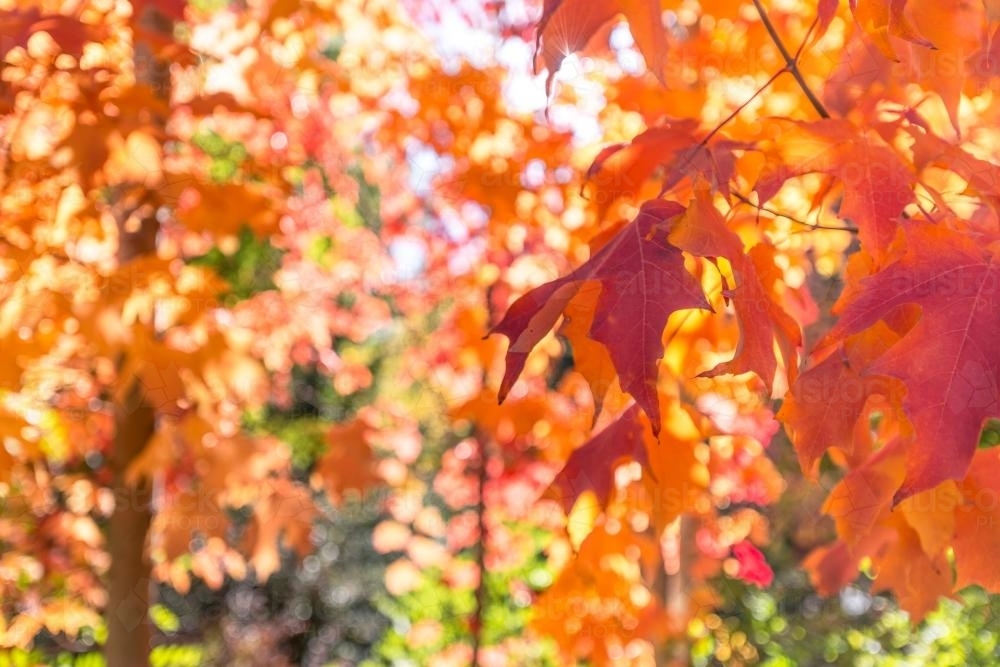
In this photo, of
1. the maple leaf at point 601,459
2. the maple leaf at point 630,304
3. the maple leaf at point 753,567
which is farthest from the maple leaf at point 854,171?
the maple leaf at point 753,567

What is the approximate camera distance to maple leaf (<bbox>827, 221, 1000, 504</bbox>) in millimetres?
903

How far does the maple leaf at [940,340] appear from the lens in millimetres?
903

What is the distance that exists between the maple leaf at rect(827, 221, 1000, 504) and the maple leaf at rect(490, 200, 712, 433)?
17cm

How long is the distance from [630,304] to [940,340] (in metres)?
0.30

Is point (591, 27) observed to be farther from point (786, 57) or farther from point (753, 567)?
point (753, 567)

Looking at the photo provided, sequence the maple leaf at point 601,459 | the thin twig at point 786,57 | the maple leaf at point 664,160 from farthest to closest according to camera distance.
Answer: the maple leaf at point 601,459 → the maple leaf at point 664,160 → the thin twig at point 786,57

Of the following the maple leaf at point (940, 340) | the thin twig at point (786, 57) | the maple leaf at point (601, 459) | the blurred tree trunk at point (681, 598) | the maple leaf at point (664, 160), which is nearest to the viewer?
the maple leaf at point (940, 340)

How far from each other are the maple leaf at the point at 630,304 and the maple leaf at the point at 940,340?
0.56ft

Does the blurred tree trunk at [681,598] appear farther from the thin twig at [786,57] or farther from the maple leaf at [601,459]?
the thin twig at [786,57]

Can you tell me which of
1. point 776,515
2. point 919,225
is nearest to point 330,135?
point 919,225

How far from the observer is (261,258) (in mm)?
7473

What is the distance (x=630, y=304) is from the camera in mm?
994

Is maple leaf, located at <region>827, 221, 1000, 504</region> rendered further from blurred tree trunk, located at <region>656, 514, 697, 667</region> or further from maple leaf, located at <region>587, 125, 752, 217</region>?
blurred tree trunk, located at <region>656, 514, 697, 667</region>

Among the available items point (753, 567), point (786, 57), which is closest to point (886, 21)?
point (786, 57)
